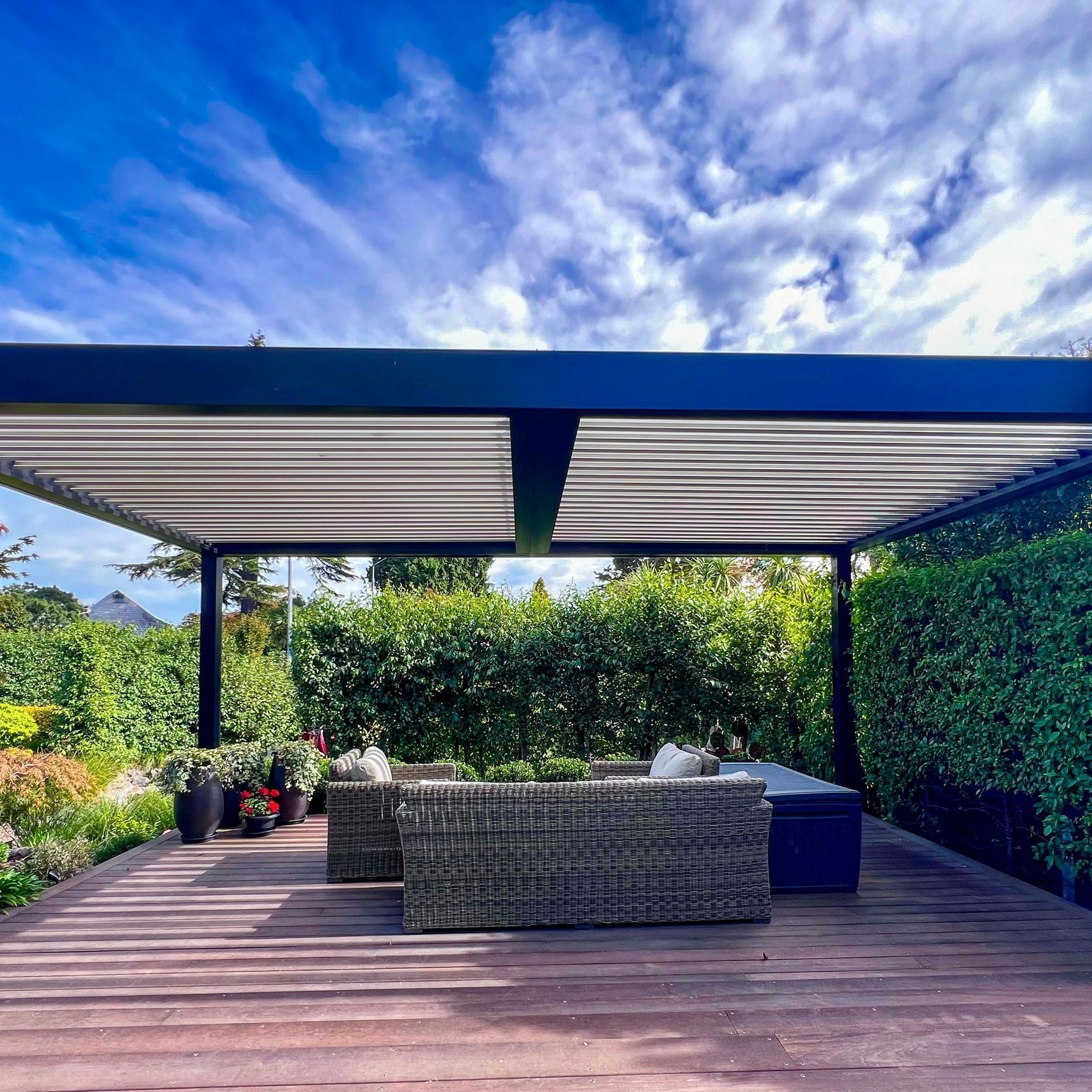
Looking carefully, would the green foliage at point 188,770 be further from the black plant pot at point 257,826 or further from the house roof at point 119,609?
the house roof at point 119,609

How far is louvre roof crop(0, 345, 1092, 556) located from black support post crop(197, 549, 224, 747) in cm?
80

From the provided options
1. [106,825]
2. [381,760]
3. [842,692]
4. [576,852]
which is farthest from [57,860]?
[842,692]

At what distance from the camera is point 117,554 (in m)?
25.6

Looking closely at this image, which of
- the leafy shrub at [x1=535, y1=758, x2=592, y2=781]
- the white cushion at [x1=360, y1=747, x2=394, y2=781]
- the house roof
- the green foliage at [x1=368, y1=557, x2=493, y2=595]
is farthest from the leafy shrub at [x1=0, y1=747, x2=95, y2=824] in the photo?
the house roof

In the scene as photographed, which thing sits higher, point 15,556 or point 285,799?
point 15,556

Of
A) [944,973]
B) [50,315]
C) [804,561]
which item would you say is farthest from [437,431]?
[804,561]

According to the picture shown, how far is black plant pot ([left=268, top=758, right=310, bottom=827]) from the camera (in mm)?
6898

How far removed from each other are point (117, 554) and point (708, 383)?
87.9ft

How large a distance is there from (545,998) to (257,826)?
414cm

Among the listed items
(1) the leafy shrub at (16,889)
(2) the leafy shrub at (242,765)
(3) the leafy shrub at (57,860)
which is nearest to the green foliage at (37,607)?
(2) the leafy shrub at (242,765)

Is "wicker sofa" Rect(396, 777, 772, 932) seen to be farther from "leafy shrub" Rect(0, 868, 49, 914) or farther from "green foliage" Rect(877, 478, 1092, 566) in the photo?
"green foliage" Rect(877, 478, 1092, 566)

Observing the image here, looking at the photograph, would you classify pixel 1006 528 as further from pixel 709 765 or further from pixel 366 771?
pixel 366 771

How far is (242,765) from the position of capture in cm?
670

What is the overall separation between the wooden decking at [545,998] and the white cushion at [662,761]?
1090mm
